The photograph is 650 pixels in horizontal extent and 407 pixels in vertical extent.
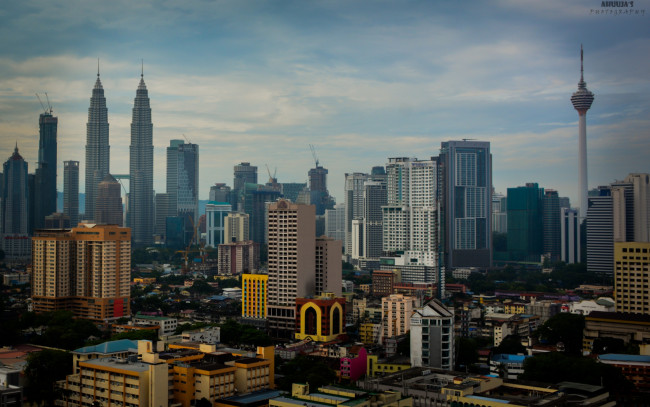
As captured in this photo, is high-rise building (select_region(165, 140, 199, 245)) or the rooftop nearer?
the rooftop

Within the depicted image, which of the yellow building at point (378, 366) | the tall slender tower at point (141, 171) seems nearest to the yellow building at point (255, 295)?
the yellow building at point (378, 366)

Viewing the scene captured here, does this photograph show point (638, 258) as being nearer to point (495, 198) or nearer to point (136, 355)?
point (136, 355)

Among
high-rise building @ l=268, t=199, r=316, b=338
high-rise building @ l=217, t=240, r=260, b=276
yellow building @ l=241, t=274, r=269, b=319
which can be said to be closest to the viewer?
high-rise building @ l=268, t=199, r=316, b=338

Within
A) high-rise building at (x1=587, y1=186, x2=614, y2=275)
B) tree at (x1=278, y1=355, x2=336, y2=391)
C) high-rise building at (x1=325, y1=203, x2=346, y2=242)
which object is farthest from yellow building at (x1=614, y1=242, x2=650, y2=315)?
high-rise building at (x1=325, y1=203, x2=346, y2=242)

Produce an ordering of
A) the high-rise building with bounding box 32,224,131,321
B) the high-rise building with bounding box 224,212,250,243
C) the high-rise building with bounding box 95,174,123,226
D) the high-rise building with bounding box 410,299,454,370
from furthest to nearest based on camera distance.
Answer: the high-rise building with bounding box 95,174,123,226 < the high-rise building with bounding box 224,212,250,243 < the high-rise building with bounding box 32,224,131,321 < the high-rise building with bounding box 410,299,454,370

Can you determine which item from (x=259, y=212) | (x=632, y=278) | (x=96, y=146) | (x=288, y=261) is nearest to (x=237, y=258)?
(x=259, y=212)

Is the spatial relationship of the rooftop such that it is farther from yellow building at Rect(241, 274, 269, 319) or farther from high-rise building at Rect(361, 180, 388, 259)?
high-rise building at Rect(361, 180, 388, 259)

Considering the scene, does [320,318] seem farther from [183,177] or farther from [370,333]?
[183,177]

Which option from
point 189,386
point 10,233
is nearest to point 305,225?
point 189,386
